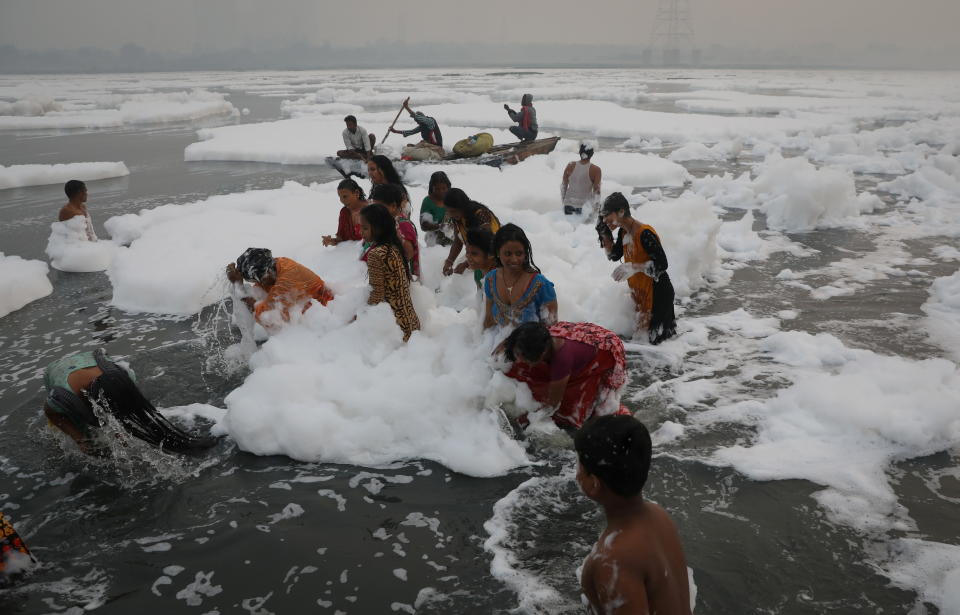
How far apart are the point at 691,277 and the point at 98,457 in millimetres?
5810

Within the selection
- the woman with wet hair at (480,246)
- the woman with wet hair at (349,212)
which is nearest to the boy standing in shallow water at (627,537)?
the woman with wet hair at (480,246)

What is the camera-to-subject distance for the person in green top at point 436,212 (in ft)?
19.3

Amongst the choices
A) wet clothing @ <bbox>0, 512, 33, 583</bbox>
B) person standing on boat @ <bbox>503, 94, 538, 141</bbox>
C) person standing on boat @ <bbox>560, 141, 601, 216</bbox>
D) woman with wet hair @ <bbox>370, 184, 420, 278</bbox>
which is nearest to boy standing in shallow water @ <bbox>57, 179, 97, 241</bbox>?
woman with wet hair @ <bbox>370, 184, 420, 278</bbox>

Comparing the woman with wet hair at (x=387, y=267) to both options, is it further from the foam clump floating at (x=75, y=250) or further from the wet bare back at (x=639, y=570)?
the foam clump floating at (x=75, y=250)

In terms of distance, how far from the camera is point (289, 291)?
473 cm

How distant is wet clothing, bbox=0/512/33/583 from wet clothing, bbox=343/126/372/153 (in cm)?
945

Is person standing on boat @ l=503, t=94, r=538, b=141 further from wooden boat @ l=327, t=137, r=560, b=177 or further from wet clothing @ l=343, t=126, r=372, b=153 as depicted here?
wet clothing @ l=343, t=126, r=372, b=153

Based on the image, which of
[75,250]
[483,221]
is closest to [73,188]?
[75,250]

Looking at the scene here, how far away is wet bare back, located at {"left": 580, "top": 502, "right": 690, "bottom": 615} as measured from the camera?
1778mm

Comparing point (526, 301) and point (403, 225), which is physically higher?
point (403, 225)

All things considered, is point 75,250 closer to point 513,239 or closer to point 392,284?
point 392,284

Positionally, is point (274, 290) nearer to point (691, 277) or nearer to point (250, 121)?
point (691, 277)

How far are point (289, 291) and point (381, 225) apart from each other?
3.26 ft

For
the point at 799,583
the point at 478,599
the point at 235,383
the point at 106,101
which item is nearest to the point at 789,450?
the point at 799,583
